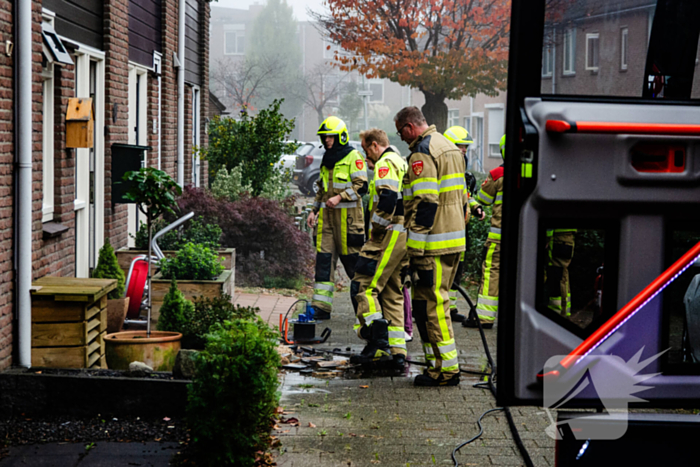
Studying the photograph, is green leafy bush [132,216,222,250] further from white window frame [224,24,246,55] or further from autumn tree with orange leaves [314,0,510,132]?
white window frame [224,24,246,55]

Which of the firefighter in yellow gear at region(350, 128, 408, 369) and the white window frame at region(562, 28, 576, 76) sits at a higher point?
the white window frame at region(562, 28, 576, 76)

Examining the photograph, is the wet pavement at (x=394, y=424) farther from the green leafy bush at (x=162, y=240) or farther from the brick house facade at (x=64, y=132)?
the green leafy bush at (x=162, y=240)

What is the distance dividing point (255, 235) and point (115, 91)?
329 cm

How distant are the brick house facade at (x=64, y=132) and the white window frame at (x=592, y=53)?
4.00 meters

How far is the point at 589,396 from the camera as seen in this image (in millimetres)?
2762

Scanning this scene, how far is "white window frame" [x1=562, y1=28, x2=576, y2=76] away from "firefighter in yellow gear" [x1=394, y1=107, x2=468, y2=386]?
10.7 feet

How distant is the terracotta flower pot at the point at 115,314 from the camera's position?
7.30 meters

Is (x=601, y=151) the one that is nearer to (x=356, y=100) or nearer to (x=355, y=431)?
(x=355, y=431)

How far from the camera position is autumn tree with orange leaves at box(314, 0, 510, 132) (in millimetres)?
23969

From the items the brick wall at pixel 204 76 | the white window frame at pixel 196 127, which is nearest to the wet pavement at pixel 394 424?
the white window frame at pixel 196 127

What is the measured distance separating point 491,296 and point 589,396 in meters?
6.17

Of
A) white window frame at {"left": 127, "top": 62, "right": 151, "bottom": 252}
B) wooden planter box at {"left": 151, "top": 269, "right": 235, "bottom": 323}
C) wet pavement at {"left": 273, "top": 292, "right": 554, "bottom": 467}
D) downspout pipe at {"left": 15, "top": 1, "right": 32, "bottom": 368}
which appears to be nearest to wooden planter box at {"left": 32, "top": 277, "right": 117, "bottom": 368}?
downspout pipe at {"left": 15, "top": 1, "right": 32, "bottom": 368}

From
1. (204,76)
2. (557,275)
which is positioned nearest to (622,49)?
(557,275)

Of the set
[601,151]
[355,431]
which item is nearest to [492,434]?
[355,431]
